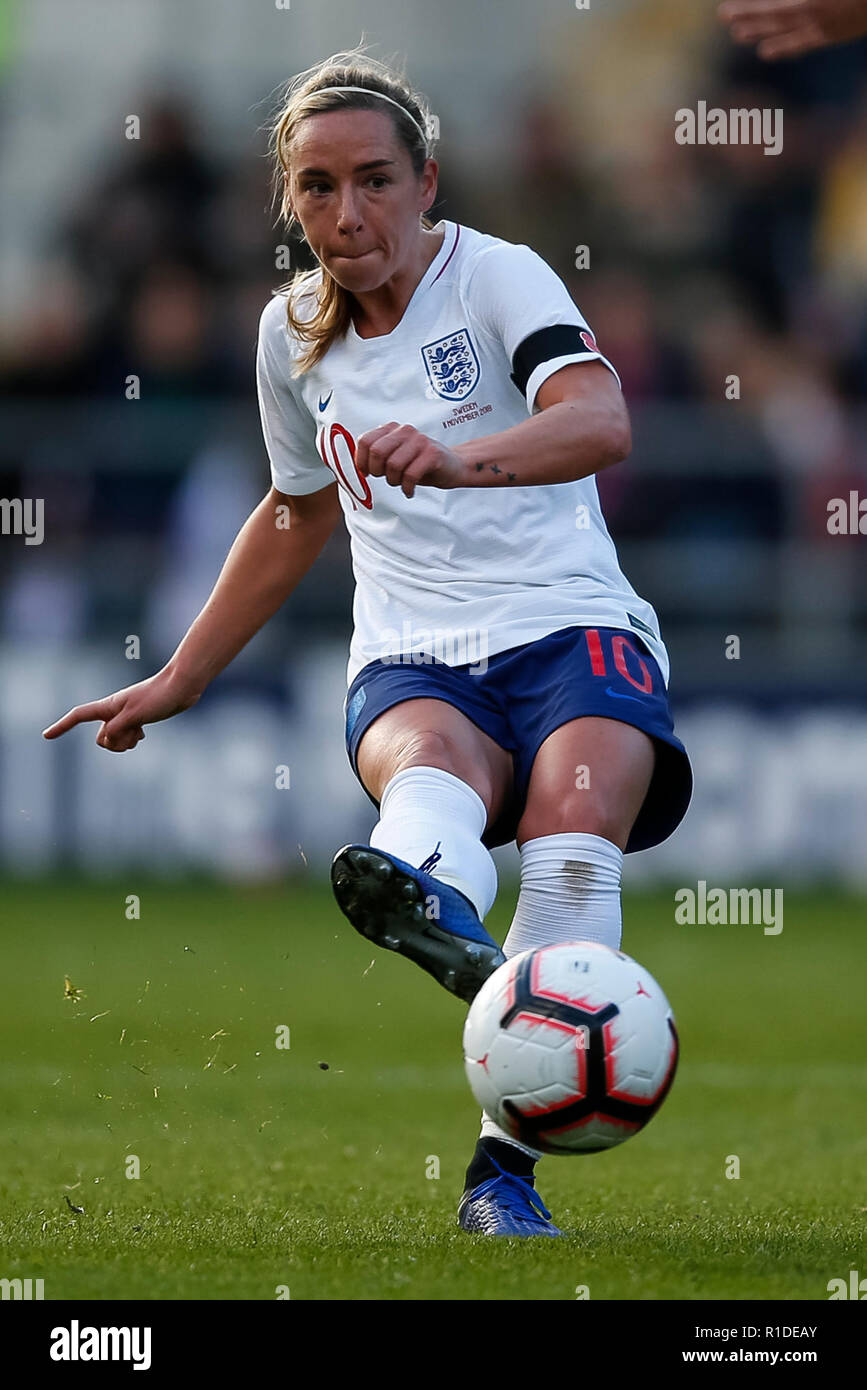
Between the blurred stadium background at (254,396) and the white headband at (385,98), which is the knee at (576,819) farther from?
the blurred stadium background at (254,396)

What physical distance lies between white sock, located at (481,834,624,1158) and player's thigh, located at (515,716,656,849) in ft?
0.11

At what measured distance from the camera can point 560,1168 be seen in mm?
5402

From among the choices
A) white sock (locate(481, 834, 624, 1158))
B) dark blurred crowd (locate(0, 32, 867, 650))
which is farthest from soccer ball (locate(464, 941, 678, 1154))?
dark blurred crowd (locate(0, 32, 867, 650))

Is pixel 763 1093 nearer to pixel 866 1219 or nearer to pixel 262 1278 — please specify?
pixel 866 1219

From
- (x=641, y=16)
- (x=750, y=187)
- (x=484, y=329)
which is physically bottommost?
(x=484, y=329)

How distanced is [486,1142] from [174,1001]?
3.93m

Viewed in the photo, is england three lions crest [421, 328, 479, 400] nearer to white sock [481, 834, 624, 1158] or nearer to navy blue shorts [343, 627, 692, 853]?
navy blue shorts [343, 627, 692, 853]

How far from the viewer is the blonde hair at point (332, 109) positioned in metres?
4.21

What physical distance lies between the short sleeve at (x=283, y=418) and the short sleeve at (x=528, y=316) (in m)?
0.50

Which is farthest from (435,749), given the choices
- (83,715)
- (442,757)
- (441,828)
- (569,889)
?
(83,715)

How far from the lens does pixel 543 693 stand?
4.27m

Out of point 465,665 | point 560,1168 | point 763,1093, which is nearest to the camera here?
point 465,665

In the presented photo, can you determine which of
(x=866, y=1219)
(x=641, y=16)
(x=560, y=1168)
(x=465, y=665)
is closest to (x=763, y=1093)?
(x=560, y=1168)

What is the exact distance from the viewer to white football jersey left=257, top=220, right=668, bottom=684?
4.36 m
